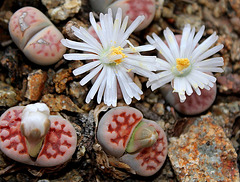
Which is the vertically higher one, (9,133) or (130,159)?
(9,133)

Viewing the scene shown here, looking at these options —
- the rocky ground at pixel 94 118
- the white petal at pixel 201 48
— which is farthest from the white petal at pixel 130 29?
the white petal at pixel 201 48

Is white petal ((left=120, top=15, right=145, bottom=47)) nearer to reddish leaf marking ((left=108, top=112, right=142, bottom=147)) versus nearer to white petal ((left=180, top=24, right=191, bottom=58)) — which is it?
white petal ((left=180, top=24, right=191, bottom=58))

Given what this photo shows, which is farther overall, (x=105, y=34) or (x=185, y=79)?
(x=185, y=79)

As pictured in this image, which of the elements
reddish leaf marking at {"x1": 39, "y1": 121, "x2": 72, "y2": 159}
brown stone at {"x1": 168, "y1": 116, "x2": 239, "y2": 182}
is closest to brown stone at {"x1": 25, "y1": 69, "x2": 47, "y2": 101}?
reddish leaf marking at {"x1": 39, "y1": 121, "x2": 72, "y2": 159}

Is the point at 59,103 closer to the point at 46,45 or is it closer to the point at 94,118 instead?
the point at 94,118

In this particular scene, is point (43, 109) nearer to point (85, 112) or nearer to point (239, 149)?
point (85, 112)

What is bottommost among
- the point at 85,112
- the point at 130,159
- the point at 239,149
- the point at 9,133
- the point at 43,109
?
the point at 239,149

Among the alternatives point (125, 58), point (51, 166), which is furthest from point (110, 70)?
point (51, 166)

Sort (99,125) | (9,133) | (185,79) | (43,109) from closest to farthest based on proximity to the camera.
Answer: (43,109) → (9,133) → (99,125) → (185,79)

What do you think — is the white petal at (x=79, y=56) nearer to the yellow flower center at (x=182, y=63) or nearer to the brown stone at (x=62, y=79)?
the brown stone at (x=62, y=79)
